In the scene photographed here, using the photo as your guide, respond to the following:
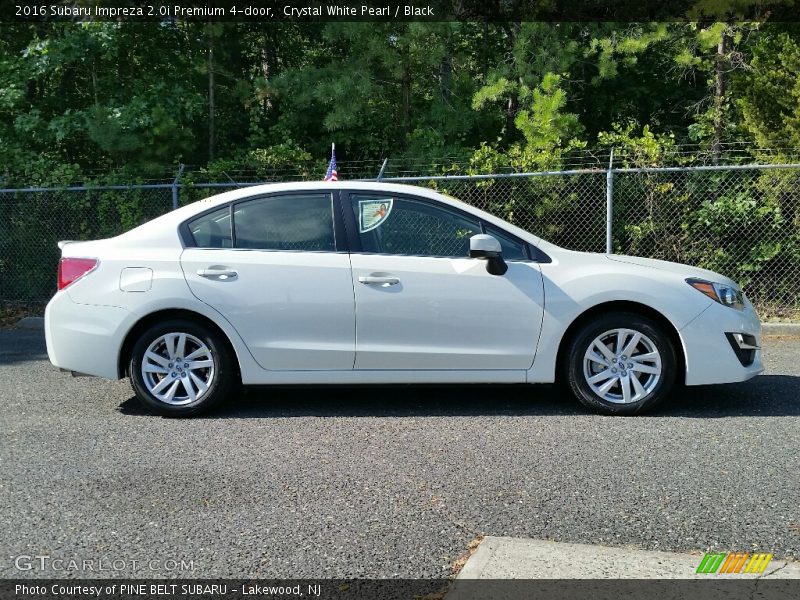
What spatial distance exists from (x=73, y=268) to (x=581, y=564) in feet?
14.5

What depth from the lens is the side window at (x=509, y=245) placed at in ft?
21.3

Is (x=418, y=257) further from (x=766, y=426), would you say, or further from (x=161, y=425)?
(x=766, y=426)

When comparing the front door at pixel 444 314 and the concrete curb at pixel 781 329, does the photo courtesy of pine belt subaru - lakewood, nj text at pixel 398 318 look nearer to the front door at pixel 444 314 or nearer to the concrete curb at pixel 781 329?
the front door at pixel 444 314

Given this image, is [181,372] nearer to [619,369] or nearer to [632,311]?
[619,369]

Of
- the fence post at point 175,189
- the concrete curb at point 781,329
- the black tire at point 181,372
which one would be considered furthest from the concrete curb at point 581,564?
the fence post at point 175,189

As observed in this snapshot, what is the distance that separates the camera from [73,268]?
21.5 feet

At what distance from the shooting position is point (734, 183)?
36.5ft

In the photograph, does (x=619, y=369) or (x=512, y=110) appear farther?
(x=512, y=110)

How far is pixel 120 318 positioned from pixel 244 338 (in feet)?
2.93

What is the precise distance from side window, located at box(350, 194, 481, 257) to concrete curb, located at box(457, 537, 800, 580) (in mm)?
2946

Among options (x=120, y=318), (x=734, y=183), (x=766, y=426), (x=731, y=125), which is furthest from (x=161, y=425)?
(x=731, y=125)

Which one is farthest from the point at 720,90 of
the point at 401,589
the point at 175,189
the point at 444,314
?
the point at 401,589

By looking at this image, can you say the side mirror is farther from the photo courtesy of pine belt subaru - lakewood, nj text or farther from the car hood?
the car hood

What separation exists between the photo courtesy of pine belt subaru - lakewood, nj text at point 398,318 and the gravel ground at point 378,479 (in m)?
0.31
